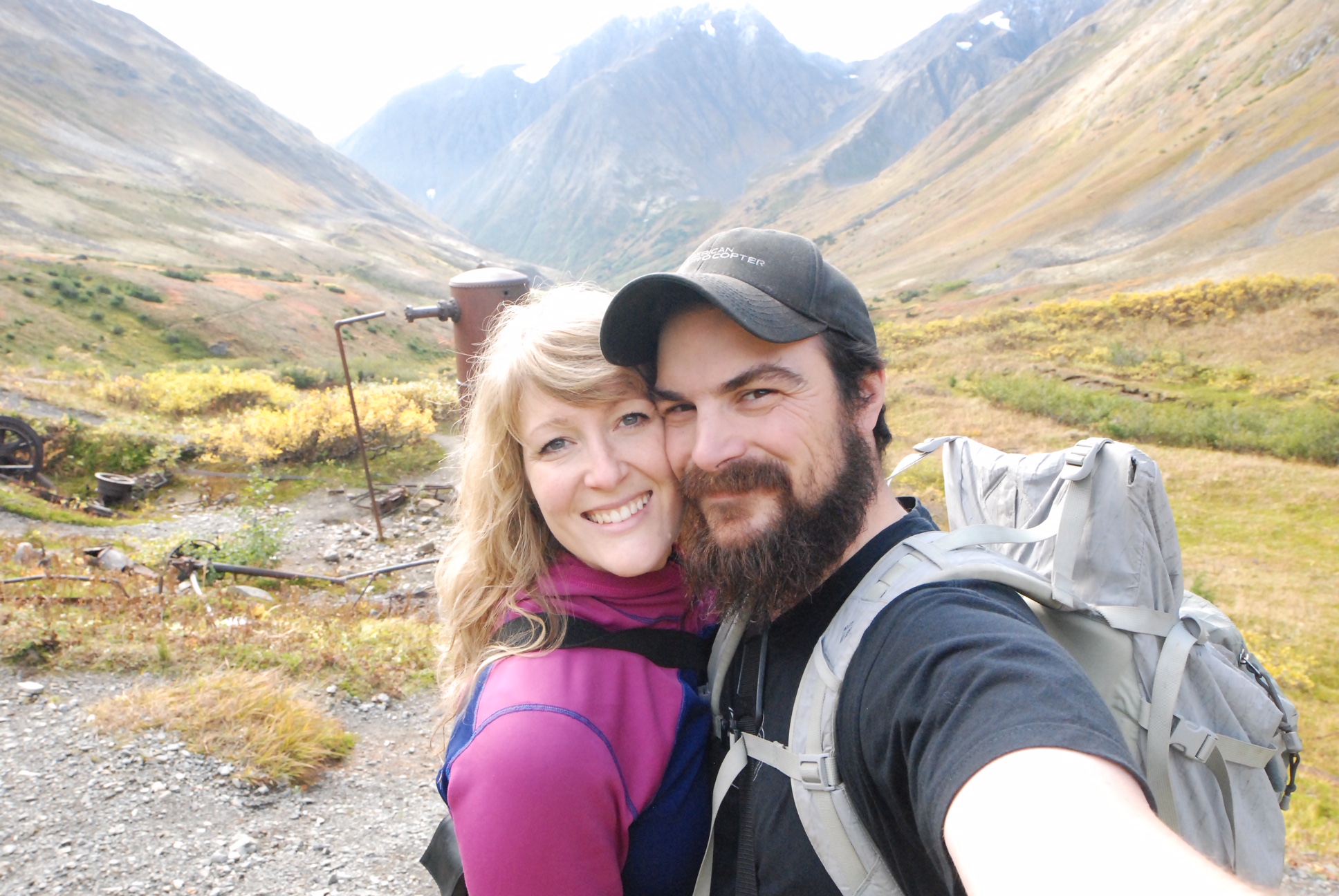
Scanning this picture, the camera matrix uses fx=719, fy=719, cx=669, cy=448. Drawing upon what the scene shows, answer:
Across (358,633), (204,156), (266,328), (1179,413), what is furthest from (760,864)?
(204,156)

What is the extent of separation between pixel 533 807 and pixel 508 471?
36.5 inches

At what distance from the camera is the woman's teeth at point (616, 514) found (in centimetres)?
183

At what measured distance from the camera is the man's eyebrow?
5.60 feet

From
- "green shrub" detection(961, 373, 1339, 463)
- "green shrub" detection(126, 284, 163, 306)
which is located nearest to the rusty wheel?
"green shrub" detection(961, 373, 1339, 463)

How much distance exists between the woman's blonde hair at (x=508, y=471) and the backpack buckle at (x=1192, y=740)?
130 cm

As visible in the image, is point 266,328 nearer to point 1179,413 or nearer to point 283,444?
point 283,444

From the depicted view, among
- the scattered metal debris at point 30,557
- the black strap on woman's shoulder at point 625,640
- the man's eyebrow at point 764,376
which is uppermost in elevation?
the man's eyebrow at point 764,376

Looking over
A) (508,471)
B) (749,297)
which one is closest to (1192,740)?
(749,297)

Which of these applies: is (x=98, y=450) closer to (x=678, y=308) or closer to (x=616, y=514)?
(x=616, y=514)

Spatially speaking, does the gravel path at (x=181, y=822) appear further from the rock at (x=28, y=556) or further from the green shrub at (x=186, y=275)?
the green shrub at (x=186, y=275)

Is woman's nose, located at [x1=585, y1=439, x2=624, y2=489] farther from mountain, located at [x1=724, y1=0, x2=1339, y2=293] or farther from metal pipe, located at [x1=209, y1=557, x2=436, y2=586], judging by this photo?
mountain, located at [x1=724, y1=0, x2=1339, y2=293]

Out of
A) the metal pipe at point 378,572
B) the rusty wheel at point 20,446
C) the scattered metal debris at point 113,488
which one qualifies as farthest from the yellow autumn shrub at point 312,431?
the metal pipe at point 378,572

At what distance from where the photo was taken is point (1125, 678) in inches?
54.7

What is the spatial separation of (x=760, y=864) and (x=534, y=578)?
867mm
